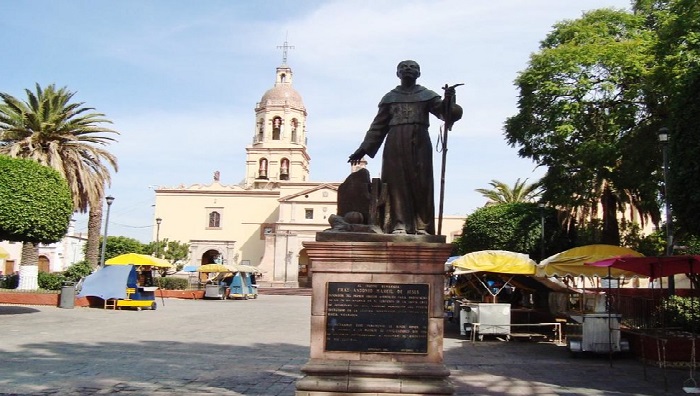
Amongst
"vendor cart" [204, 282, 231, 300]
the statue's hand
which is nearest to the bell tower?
"vendor cart" [204, 282, 231, 300]

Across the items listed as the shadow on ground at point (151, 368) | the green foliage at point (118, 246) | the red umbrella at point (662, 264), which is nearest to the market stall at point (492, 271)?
the shadow on ground at point (151, 368)

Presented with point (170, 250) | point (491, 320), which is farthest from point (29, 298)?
point (170, 250)

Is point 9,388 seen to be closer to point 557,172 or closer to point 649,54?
point 557,172

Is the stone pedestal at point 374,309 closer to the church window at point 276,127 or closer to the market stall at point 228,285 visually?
the market stall at point 228,285

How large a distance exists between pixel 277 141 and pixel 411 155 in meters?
62.4

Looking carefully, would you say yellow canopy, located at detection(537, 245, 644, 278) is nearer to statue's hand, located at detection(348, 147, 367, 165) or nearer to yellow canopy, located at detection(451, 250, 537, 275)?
yellow canopy, located at detection(451, 250, 537, 275)

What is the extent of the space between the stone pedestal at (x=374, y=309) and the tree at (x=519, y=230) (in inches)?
1012

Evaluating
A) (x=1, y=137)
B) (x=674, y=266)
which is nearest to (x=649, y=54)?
(x=674, y=266)

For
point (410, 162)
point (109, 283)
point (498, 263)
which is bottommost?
point (109, 283)

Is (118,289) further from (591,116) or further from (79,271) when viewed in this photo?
(591,116)

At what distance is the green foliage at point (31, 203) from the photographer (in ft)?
59.6

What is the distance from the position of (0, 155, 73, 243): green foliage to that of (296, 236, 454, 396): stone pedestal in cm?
1490

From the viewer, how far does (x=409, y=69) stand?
7320 mm

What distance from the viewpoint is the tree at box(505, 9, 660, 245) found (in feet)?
70.8
